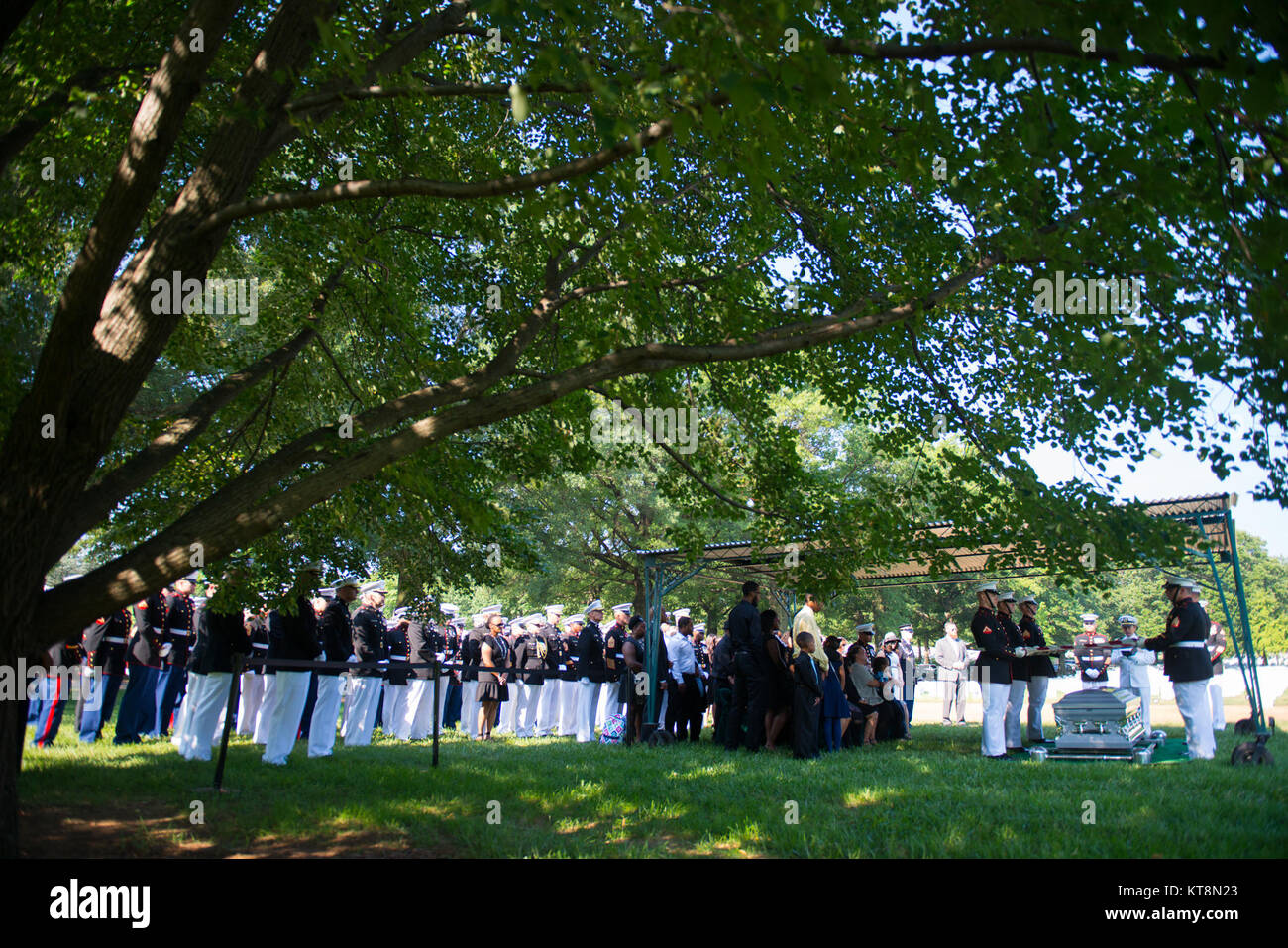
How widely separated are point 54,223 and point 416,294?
3.66 m

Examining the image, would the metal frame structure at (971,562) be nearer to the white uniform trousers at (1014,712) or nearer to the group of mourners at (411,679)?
the group of mourners at (411,679)

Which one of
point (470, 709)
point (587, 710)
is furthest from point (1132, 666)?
point (470, 709)

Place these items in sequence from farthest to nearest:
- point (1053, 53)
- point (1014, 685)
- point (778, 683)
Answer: point (778, 683)
point (1014, 685)
point (1053, 53)

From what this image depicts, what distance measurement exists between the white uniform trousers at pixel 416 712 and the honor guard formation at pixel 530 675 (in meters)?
0.03

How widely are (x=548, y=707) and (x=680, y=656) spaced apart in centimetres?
310

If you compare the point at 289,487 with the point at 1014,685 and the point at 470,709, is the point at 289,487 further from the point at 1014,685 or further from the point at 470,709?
the point at 470,709

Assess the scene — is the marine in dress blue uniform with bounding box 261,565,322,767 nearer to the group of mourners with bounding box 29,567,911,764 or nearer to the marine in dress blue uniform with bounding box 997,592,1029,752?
the group of mourners with bounding box 29,567,911,764

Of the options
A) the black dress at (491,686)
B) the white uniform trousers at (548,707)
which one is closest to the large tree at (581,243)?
the black dress at (491,686)

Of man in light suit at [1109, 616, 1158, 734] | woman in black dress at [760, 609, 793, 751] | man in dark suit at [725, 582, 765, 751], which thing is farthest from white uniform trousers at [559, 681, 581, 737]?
man in light suit at [1109, 616, 1158, 734]

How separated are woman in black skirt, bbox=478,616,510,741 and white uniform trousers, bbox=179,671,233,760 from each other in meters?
4.94

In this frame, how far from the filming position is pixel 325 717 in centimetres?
1120

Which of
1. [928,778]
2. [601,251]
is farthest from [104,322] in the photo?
[928,778]

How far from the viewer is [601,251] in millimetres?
9680
